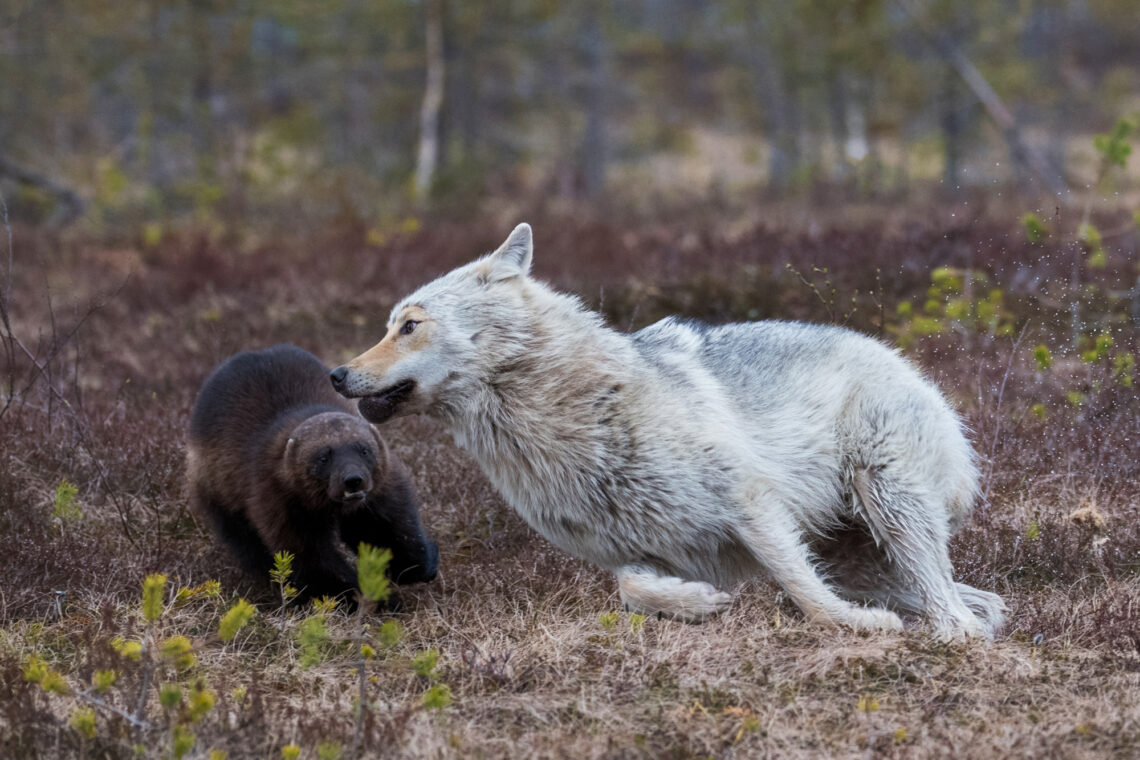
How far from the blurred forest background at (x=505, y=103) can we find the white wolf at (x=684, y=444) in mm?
5539

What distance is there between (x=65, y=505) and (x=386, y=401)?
222 centimetres

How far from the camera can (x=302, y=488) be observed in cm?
509

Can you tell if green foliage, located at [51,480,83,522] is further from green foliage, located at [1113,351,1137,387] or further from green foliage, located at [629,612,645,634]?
green foliage, located at [1113,351,1137,387]

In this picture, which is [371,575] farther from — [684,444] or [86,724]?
[684,444]

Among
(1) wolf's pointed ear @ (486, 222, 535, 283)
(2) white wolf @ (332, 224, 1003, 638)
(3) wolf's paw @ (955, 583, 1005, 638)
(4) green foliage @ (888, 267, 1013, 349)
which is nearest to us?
(2) white wolf @ (332, 224, 1003, 638)

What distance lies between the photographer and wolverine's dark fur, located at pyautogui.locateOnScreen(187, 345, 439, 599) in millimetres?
5070

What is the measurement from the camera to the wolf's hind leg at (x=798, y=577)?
160 inches

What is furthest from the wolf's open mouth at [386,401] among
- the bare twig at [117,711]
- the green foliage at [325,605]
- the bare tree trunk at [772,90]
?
the bare tree trunk at [772,90]

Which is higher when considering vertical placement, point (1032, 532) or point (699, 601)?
point (699, 601)

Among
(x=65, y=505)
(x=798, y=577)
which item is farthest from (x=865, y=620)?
(x=65, y=505)

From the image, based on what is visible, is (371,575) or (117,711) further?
(117,711)

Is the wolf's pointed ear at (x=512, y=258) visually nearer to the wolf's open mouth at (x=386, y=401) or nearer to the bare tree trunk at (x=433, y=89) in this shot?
the wolf's open mouth at (x=386, y=401)

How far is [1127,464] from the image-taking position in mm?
5586

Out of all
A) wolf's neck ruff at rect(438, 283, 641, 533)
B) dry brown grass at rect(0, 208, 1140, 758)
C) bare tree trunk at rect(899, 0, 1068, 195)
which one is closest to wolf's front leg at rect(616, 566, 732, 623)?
dry brown grass at rect(0, 208, 1140, 758)
